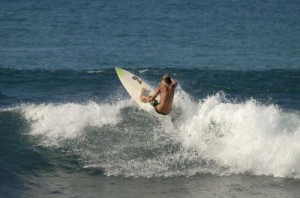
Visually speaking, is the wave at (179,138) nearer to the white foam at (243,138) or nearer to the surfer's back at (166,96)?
the white foam at (243,138)

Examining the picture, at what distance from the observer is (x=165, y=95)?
17.2 meters

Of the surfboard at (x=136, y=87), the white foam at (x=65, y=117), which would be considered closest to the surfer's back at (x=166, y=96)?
the surfboard at (x=136, y=87)

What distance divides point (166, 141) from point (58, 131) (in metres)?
3.43

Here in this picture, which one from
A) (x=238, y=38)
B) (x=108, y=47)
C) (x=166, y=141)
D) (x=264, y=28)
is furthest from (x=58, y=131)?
(x=264, y=28)

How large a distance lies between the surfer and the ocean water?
84 centimetres

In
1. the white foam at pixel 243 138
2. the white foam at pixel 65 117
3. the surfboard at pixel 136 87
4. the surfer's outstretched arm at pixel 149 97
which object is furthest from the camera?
the surfboard at pixel 136 87

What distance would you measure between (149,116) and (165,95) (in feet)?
9.06

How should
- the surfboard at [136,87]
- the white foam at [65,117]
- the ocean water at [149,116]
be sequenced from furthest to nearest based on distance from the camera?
the surfboard at [136,87], the white foam at [65,117], the ocean water at [149,116]

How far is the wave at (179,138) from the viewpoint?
1584cm

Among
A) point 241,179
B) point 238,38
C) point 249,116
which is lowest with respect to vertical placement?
point 241,179

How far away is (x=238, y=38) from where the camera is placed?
4197 cm

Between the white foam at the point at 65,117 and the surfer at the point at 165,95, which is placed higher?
the surfer at the point at 165,95

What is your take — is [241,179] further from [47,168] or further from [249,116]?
[47,168]

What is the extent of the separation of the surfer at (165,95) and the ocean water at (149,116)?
84cm
